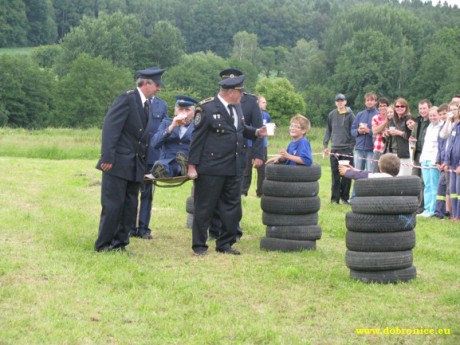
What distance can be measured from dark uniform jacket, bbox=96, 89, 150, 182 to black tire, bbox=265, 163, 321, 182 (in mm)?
1709

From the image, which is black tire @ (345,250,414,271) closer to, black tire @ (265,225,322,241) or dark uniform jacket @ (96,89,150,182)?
black tire @ (265,225,322,241)

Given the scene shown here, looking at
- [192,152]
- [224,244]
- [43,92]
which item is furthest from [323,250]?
[43,92]

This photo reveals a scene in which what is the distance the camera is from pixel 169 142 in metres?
11.4

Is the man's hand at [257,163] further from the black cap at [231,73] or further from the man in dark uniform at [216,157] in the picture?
the black cap at [231,73]

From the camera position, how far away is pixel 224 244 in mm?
10594

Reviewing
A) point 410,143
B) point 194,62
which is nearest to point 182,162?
point 410,143

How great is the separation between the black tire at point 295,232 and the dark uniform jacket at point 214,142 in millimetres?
983

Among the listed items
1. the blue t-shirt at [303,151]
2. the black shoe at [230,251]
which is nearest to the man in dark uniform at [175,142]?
the black shoe at [230,251]

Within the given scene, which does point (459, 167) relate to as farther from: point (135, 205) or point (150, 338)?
point (150, 338)

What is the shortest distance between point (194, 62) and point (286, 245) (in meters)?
110

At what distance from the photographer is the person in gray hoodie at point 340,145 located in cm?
1709

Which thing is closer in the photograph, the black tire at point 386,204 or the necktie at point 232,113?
the black tire at point 386,204

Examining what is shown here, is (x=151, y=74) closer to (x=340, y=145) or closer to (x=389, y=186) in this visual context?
(x=389, y=186)

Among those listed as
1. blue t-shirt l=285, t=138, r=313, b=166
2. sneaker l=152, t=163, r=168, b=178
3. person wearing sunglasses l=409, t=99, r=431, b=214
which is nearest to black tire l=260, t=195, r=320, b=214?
blue t-shirt l=285, t=138, r=313, b=166
